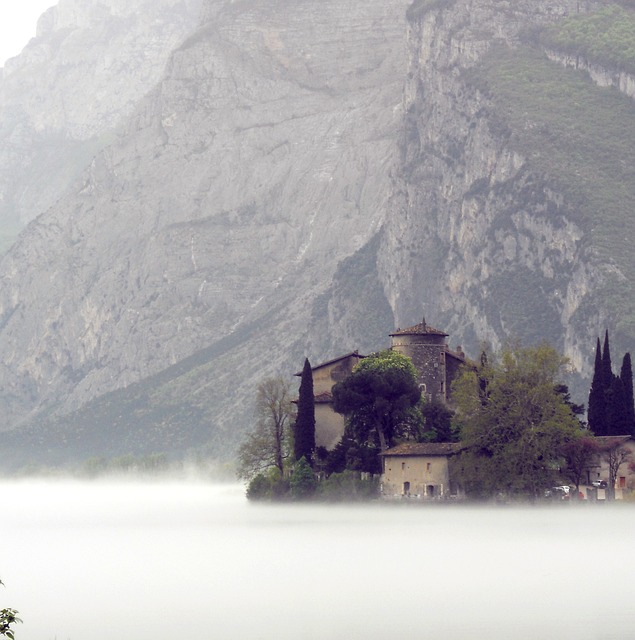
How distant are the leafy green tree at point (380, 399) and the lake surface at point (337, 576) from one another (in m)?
7.54

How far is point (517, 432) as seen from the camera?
12244 centimetres

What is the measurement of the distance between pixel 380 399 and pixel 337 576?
44258 mm

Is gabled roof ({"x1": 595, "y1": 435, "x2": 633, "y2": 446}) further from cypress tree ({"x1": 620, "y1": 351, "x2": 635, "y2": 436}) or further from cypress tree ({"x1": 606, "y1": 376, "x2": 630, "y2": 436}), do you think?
cypress tree ({"x1": 606, "y1": 376, "x2": 630, "y2": 436})

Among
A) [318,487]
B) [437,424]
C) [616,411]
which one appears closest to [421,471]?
[318,487]

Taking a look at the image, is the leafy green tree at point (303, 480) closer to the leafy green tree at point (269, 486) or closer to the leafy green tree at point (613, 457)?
the leafy green tree at point (269, 486)

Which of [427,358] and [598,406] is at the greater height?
[427,358]

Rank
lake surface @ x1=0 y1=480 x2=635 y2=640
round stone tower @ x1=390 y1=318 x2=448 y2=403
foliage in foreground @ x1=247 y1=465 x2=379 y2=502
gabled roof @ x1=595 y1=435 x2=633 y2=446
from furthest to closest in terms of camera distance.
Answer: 1. round stone tower @ x1=390 y1=318 x2=448 y2=403
2. foliage in foreground @ x1=247 y1=465 x2=379 y2=502
3. gabled roof @ x1=595 y1=435 x2=633 y2=446
4. lake surface @ x1=0 y1=480 x2=635 y2=640

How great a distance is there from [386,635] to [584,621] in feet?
24.7

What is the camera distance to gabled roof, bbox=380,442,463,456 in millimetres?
126500

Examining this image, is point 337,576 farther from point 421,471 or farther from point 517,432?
point 421,471

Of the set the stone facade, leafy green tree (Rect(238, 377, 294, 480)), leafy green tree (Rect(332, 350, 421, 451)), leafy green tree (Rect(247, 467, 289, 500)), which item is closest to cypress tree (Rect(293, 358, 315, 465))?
leafy green tree (Rect(332, 350, 421, 451))

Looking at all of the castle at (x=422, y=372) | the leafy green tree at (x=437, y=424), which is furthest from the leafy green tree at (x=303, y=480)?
the leafy green tree at (x=437, y=424)

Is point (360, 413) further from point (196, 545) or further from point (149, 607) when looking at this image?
point (149, 607)

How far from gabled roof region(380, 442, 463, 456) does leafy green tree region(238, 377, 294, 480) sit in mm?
14685
